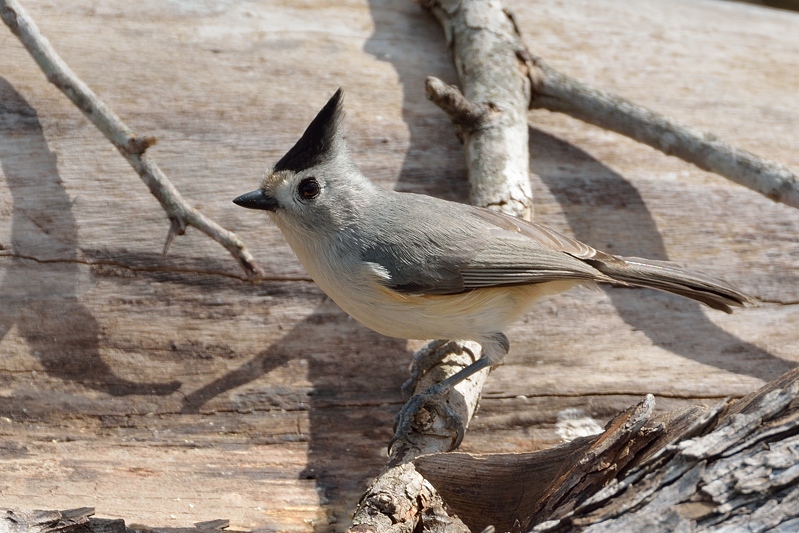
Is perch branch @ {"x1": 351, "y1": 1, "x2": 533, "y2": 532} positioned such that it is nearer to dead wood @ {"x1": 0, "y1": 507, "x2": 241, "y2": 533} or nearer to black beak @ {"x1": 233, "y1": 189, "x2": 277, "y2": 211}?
dead wood @ {"x1": 0, "y1": 507, "x2": 241, "y2": 533}

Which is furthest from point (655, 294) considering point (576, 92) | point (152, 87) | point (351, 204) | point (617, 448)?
A: point (152, 87)

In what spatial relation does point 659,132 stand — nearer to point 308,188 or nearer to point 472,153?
point 472,153

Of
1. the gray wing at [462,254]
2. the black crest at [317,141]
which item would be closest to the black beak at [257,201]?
the black crest at [317,141]

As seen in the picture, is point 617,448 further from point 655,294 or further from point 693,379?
point 655,294

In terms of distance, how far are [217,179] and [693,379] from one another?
2.16m

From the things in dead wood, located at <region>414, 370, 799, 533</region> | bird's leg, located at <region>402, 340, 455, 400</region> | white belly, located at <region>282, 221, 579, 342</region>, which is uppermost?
dead wood, located at <region>414, 370, 799, 533</region>

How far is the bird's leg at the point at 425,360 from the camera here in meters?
2.95

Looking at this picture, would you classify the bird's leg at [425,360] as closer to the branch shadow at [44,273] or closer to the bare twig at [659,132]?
the branch shadow at [44,273]

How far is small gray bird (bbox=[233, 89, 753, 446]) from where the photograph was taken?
2.67 meters

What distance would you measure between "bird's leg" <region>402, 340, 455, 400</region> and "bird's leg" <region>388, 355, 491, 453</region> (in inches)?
6.2

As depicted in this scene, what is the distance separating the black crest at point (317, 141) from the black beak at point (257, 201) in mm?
107

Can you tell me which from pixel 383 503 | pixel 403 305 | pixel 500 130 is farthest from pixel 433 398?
pixel 500 130

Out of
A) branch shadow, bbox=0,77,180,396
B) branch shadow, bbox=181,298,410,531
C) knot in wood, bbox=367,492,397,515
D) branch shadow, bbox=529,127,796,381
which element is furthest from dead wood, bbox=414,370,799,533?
branch shadow, bbox=0,77,180,396

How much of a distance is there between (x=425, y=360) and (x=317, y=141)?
3.07 ft
